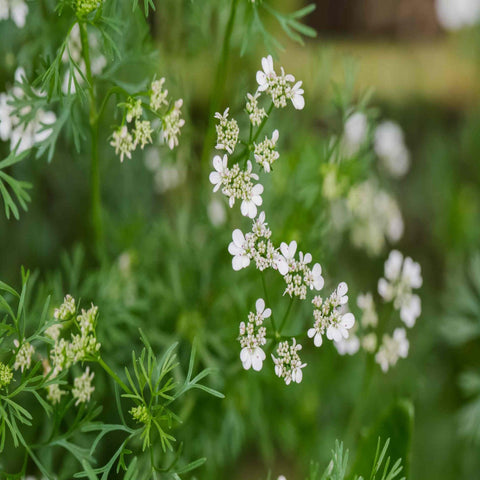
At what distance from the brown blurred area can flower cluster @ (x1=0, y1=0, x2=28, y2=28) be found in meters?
1.07

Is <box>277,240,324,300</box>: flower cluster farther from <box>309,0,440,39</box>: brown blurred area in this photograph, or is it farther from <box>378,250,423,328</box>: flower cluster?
<box>309,0,440,39</box>: brown blurred area

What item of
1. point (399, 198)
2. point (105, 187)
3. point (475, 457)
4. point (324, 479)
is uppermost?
point (324, 479)

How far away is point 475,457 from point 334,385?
9.4 inches

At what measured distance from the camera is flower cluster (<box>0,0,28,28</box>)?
61cm

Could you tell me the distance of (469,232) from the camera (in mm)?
1185

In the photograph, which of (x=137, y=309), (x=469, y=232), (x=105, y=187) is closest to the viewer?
(x=137, y=309)

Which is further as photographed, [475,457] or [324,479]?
[475,457]

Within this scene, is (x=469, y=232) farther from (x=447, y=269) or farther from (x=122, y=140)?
(x=122, y=140)

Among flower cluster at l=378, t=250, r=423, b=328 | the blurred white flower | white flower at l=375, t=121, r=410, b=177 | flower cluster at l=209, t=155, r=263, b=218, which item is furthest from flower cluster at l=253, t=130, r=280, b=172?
the blurred white flower

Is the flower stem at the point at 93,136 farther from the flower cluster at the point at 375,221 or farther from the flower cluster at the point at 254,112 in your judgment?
the flower cluster at the point at 375,221

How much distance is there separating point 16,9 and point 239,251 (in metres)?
0.34

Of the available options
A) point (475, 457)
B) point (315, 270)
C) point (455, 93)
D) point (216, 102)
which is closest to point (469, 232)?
point (475, 457)

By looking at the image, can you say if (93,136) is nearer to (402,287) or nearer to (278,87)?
(278,87)

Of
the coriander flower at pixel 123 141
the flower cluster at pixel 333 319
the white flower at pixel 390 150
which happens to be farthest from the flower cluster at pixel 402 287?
the white flower at pixel 390 150
